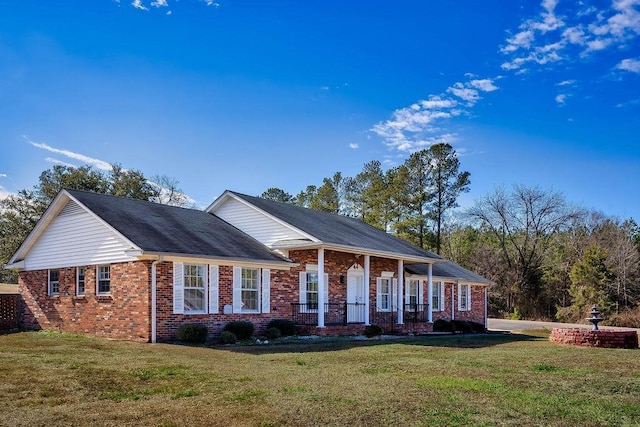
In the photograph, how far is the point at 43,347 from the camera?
16594 mm

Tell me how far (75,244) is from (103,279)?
7.31 ft

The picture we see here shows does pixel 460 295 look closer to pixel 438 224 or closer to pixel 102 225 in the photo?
pixel 438 224

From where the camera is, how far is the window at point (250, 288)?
2198 centimetres

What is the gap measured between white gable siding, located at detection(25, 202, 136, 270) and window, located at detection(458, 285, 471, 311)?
21721 millimetres

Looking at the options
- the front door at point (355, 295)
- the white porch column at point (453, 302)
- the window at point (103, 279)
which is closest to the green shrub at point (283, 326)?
the front door at point (355, 295)

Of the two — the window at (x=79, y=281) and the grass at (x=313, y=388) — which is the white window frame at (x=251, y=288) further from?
the window at (x=79, y=281)

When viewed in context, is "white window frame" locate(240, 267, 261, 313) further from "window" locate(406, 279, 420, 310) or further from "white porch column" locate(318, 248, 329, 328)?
"window" locate(406, 279, 420, 310)

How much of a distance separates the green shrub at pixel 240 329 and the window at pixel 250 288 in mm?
1573

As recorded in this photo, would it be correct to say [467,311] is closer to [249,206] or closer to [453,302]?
[453,302]

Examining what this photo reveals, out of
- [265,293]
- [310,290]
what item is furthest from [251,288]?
[310,290]

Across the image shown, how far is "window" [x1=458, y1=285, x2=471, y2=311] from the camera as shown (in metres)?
35.8

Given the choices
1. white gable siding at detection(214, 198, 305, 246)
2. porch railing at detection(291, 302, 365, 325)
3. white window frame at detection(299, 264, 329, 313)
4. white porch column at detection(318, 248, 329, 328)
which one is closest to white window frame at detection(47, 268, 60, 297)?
white gable siding at detection(214, 198, 305, 246)

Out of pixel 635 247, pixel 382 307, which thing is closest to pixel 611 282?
pixel 635 247

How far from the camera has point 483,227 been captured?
5616 centimetres
